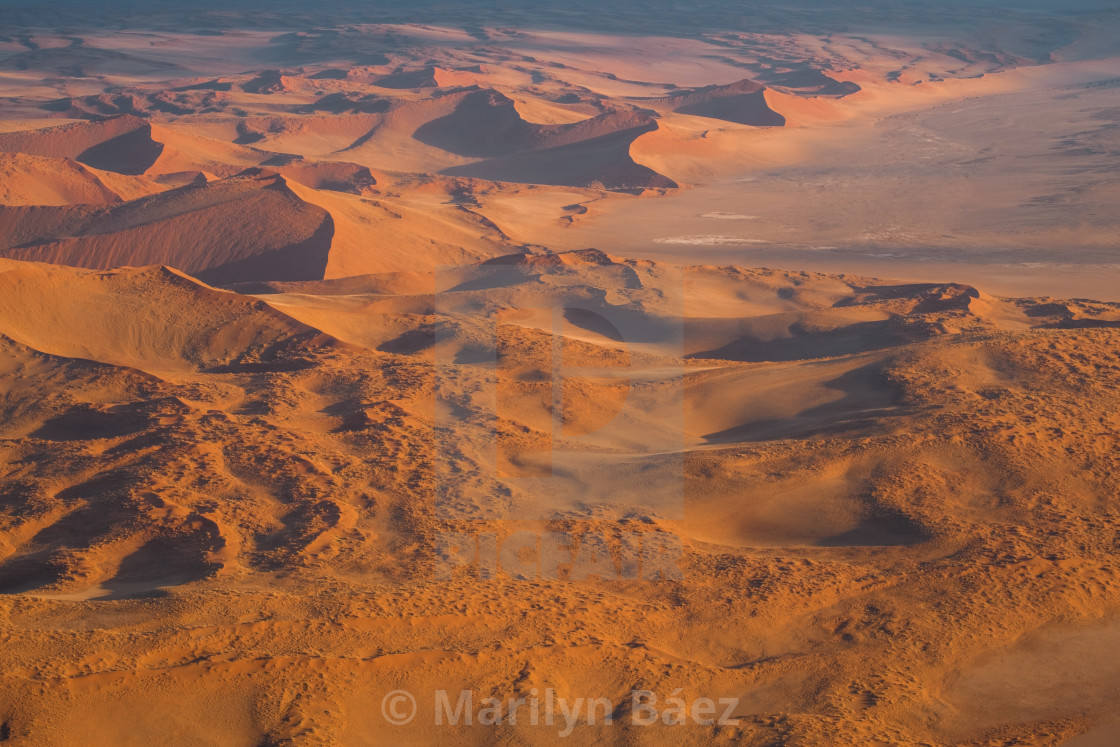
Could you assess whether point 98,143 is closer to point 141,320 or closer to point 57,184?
point 57,184

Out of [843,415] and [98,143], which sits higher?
[843,415]

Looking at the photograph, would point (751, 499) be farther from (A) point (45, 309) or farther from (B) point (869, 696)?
(A) point (45, 309)

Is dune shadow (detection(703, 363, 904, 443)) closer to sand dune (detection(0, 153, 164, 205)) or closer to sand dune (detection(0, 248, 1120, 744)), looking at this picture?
sand dune (detection(0, 248, 1120, 744))

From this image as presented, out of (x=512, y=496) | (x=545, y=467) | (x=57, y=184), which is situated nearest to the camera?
(x=512, y=496)

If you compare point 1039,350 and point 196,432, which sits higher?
point 1039,350

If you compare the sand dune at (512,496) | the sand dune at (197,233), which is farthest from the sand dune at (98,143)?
the sand dune at (512,496)

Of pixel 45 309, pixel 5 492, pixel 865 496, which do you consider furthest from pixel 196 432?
pixel 865 496

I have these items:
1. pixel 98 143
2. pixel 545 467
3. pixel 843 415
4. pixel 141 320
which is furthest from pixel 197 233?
pixel 98 143

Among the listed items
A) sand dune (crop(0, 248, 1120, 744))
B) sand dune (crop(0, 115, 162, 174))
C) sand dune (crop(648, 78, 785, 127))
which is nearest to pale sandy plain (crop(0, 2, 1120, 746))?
sand dune (crop(0, 248, 1120, 744))

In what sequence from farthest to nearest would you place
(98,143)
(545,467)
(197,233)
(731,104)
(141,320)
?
(731,104), (98,143), (197,233), (141,320), (545,467)

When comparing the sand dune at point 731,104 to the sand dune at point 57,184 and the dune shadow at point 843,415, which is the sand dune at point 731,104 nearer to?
the sand dune at point 57,184
